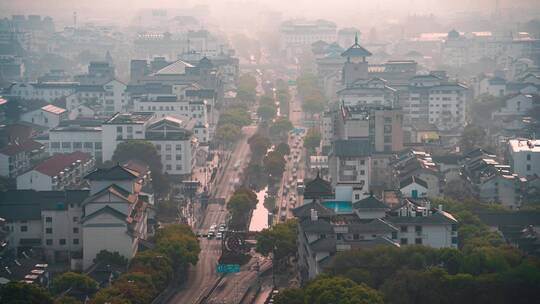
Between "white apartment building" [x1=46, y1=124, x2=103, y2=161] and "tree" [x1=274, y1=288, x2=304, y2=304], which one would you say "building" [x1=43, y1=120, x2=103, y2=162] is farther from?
"tree" [x1=274, y1=288, x2=304, y2=304]

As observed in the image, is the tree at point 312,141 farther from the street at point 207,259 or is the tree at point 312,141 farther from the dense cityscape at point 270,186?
the street at point 207,259

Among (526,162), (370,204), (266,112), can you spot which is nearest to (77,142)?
(266,112)

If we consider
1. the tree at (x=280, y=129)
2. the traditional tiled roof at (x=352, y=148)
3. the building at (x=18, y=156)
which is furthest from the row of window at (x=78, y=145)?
the traditional tiled roof at (x=352, y=148)

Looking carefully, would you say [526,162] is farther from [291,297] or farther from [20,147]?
[20,147]

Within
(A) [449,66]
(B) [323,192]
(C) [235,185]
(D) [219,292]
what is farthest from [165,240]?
(A) [449,66]

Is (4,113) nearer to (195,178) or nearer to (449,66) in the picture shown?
(195,178)

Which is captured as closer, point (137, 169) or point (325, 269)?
point (325, 269)

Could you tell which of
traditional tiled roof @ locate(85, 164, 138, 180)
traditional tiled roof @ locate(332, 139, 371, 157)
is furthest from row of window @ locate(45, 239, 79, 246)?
traditional tiled roof @ locate(332, 139, 371, 157)
